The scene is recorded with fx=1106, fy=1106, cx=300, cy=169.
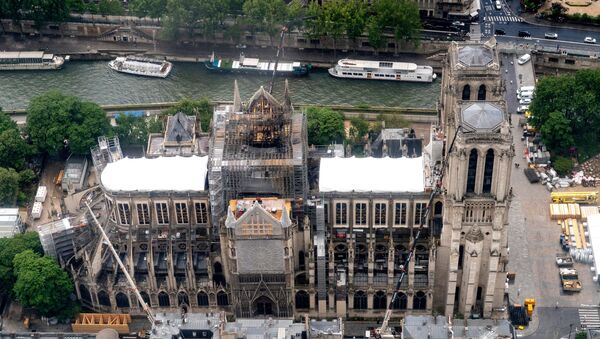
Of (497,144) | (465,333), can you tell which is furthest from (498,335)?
(497,144)

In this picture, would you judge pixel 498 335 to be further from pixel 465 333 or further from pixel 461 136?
pixel 461 136

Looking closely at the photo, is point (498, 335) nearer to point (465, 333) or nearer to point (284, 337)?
point (465, 333)

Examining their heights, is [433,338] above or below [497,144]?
below

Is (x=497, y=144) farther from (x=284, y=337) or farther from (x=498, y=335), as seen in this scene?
(x=284, y=337)

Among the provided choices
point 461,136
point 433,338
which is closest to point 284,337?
point 433,338

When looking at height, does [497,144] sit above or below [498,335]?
above

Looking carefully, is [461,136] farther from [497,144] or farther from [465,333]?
[465,333]

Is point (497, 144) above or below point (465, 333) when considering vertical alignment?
above
